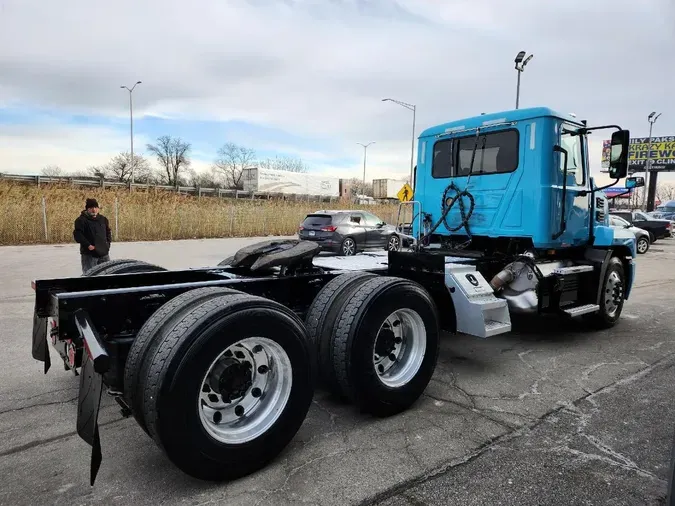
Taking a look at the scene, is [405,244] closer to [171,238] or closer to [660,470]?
[660,470]

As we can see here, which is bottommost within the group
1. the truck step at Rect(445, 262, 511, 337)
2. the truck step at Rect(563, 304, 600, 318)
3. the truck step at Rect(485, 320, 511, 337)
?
the truck step at Rect(563, 304, 600, 318)

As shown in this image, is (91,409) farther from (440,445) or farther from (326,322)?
(440,445)

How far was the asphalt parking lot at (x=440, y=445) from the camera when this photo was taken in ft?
9.19

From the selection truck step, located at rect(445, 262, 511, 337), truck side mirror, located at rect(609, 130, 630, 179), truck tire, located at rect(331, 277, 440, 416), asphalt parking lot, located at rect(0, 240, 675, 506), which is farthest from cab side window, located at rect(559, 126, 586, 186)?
truck tire, located at rect(331, 277, 440, 416)

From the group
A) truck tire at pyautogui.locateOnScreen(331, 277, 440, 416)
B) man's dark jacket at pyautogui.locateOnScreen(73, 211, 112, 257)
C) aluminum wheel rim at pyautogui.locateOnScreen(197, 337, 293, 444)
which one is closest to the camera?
aluminum wheel rim at pyautogui.locateOnScreen(197, 337, 293, 444)

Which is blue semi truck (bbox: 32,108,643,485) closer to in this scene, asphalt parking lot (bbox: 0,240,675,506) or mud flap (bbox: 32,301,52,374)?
mud flap (bbox: 32,301,52,374)

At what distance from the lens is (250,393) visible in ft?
10.1

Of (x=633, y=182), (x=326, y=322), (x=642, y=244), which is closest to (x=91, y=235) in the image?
(x=326, y=322)

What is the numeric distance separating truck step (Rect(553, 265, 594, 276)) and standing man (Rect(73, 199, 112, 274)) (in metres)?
6.81

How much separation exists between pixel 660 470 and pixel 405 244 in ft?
15.4

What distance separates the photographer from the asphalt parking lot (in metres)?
2.80

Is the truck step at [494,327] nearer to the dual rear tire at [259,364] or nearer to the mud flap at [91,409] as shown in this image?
the dual rear tire at [259,364]

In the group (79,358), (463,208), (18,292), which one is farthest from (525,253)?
(18,292)

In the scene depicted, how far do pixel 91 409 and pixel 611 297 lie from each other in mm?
6409
